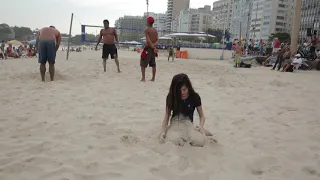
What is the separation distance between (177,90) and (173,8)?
465 ft

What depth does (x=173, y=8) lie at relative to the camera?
137 metres

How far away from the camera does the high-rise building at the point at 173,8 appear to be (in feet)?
443

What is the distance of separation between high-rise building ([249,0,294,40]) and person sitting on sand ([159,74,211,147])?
95041mm

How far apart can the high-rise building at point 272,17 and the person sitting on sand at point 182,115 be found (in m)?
95.0

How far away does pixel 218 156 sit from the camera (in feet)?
7.78

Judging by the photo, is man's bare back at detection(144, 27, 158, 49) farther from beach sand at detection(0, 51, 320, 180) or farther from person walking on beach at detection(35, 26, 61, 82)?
person walking on beach at detection(35, 26, 61, 82)

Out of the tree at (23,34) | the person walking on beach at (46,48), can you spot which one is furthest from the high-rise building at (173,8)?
the person walking on beach at (46,48)

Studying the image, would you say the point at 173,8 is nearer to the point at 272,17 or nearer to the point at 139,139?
the point at 272,17

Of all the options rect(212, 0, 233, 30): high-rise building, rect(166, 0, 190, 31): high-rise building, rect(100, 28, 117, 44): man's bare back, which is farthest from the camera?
rect(166, 0, 190, 31): high-rise building

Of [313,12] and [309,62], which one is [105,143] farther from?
[313,12]

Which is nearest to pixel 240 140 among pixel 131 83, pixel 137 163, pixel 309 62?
pixel 137 163

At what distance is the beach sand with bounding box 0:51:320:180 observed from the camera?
2059 mm

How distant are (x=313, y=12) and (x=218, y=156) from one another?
81.0 metres

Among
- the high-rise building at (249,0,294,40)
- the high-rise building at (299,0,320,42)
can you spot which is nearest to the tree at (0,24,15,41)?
the high-rise building at (249,0,294,40)
